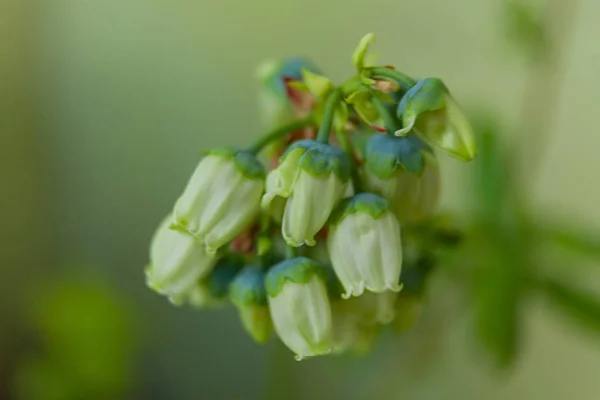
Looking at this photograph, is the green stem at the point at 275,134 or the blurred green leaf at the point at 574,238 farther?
the blurred green leaf at the point at 574,238

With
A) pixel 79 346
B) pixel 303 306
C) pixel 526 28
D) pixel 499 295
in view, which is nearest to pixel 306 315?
pixel 303 306

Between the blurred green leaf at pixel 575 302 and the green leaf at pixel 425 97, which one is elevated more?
the green leaf at pixel 425 97

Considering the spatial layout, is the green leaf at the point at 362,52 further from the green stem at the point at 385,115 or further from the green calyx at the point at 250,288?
the green calyx at the point at 250,288

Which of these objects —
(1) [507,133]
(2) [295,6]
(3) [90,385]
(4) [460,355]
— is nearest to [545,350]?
(4) [460,355]

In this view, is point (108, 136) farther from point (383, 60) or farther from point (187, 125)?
point (383, 60)

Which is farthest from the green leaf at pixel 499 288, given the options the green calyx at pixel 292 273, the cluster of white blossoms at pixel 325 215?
the green calyx at pixel 292 273

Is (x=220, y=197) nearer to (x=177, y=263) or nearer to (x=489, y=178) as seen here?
(x=177, y=263)
